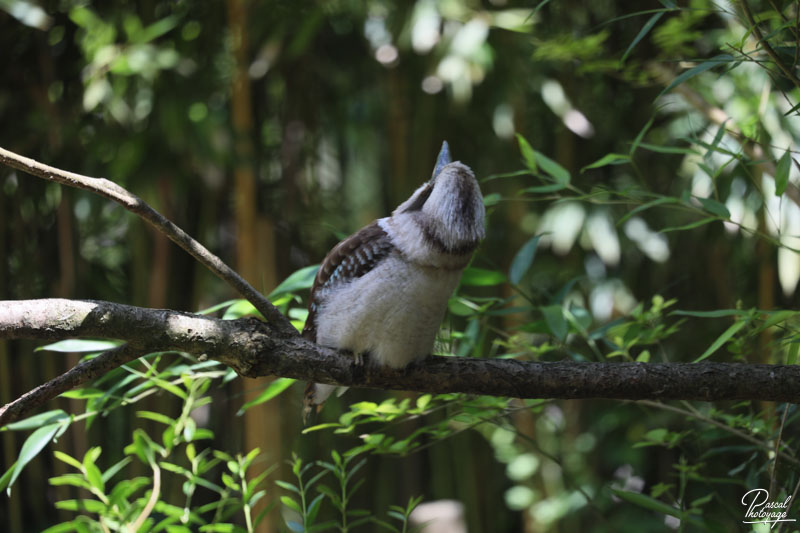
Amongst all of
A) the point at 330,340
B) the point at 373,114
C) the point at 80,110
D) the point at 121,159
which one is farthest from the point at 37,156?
the point at 330,340

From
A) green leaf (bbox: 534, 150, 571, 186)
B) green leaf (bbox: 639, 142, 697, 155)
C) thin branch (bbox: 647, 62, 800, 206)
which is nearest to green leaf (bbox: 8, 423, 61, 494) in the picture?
green leaf (bbox: 534, 150, 571, 186)

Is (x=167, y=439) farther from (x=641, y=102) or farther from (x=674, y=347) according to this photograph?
(x=641, y=102)

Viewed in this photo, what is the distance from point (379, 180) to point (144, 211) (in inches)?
75.8

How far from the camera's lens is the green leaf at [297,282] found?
1261 millimetres

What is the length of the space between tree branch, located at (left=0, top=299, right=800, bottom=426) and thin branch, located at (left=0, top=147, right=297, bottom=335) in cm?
2

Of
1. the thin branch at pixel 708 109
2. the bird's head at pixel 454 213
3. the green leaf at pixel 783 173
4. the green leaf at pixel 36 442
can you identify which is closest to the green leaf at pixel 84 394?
the green leaf at pixel 36 442

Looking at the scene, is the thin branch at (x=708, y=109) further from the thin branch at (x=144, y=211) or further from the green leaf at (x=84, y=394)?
the green leaf at (x=84, y=394)

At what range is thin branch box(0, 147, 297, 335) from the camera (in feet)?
2.63

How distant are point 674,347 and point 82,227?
1934 millimetres

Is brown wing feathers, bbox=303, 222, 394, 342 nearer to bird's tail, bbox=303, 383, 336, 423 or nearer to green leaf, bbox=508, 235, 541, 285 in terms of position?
bird's tail, bbox=303, 383, 336, 423

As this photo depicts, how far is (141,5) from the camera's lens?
7.34 ft

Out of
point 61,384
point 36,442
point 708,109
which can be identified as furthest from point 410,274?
point 708,109

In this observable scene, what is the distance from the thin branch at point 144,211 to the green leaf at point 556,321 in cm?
41

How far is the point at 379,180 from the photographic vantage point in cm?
275
